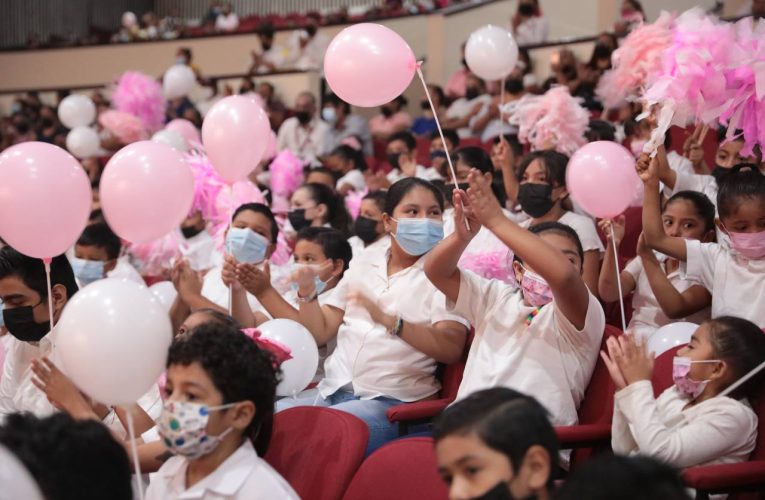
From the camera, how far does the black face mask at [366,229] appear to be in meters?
4.08

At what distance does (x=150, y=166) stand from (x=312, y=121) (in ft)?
17.3

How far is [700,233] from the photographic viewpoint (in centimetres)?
337

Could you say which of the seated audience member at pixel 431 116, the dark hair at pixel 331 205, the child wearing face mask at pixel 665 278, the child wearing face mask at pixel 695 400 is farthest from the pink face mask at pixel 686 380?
the seated audience member at pixel 431 116

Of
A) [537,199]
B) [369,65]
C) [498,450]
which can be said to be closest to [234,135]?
[369,65]

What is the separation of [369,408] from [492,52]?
2.47m

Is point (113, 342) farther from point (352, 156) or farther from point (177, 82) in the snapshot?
point (177, 82)

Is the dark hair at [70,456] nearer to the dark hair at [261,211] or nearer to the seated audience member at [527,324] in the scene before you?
the seated audience member at [527,324]

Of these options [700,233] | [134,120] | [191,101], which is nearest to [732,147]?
[700,233]

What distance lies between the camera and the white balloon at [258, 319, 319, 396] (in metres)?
2.86

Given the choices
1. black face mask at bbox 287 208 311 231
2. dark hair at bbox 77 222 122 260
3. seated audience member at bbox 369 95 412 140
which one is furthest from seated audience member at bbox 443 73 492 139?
dark hair at bbox 77 222 122 260

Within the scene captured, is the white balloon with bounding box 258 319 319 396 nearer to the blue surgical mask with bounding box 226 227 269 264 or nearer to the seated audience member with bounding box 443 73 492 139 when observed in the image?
the blue surgical mask with bounding box 226 227 269 264

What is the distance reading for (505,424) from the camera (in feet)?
5.47

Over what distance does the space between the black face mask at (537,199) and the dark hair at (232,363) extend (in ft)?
6.42

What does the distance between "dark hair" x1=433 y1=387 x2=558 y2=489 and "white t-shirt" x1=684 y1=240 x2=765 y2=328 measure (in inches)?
51.0
